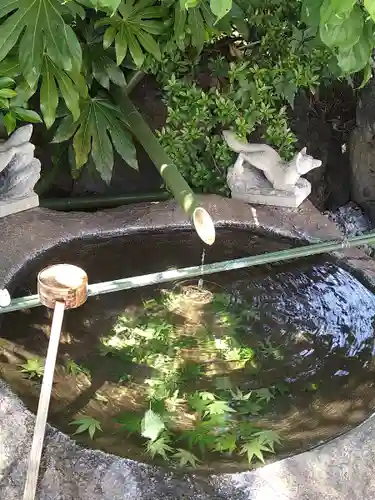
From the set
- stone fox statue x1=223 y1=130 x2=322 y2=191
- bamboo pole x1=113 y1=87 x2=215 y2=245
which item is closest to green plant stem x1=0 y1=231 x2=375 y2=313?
bamboo pole x1=113 y1=87 x2=215 y2=245

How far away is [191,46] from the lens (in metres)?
4.04

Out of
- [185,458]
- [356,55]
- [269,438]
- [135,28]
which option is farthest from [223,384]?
[135,28]

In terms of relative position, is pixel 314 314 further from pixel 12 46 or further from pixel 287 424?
pixel 12 46

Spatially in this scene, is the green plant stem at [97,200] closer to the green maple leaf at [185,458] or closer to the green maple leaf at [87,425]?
the green maple leaf at [87,425]

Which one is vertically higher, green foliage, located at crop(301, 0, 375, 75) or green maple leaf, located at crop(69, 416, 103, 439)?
green foliage, located at crop(301, 0, 375, 75)

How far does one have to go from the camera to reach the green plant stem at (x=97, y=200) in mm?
4305

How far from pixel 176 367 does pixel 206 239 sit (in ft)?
1.76

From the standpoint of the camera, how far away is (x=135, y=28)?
3443 mm

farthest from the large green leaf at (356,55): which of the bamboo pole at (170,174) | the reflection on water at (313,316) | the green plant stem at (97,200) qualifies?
the green plant stem at (97,200)

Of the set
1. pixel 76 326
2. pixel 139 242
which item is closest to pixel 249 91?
pixel 139 242

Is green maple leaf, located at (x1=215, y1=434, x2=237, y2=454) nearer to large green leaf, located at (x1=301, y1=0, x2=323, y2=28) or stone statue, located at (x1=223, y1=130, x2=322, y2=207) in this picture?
large green leaf, located at (x1=301, y1=0, x2=323, y2=28)

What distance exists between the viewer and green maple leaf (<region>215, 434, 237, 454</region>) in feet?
7.32

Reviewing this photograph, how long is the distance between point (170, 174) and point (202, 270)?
2.21 feet

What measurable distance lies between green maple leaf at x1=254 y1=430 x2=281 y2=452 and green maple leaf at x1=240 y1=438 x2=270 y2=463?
14 millimetres
